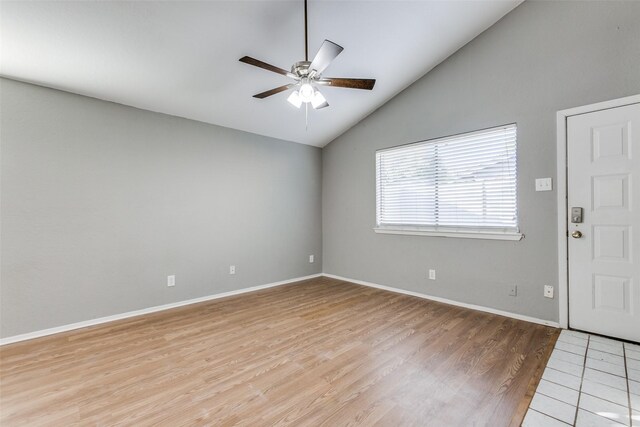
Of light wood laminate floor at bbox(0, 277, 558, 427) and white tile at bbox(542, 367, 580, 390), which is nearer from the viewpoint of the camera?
light wood laminate floor at bbox(0, 277, 558, 427)

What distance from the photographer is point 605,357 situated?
2.21 m

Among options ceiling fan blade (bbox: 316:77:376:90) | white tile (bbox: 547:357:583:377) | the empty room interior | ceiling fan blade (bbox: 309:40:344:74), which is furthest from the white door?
ceiling fan blade (bbox: 309:40:344:74)

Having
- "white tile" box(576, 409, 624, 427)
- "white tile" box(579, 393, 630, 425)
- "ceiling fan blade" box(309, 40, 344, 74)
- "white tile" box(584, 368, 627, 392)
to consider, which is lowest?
"white tile" box(576, 409, 624, 427)

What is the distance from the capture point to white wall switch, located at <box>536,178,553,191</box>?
2819mm

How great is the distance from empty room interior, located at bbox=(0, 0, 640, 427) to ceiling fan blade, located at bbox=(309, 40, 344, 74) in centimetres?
3

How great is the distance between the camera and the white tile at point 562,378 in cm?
186

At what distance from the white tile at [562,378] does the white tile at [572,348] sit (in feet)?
1.51

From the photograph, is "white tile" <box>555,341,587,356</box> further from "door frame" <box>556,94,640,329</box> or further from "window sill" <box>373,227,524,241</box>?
"window sill" <box>373,227,524,241</box>

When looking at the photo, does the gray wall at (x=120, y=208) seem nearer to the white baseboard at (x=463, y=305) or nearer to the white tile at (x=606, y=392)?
the white baseboard at (x=463, y=305)

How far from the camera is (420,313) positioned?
3.22 meters

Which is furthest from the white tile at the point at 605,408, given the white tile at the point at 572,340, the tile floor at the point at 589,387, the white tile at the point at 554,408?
the white tile at the point at 572,340

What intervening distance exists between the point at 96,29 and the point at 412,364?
11.9ft

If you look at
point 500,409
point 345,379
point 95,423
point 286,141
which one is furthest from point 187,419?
point 286,141

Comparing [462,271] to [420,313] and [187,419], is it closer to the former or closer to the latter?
[420,313]
